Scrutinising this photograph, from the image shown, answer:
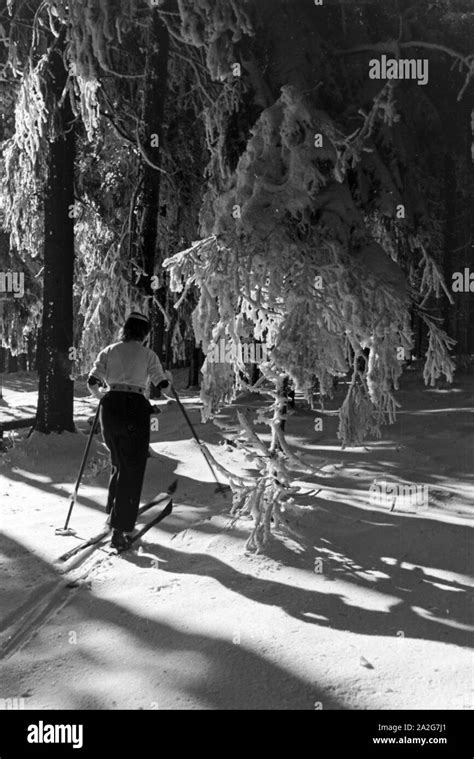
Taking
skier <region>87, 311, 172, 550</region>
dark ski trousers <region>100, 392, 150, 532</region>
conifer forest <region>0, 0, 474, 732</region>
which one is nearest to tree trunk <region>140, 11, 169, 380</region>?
conifer forest <region>0, 0, 474, 732</region>

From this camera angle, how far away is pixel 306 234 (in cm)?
495

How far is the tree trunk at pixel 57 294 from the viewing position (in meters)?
10.7

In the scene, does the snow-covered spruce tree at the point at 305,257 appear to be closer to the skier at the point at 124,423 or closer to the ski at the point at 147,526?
the skier at the point at 124,423

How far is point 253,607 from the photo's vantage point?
4145 mm

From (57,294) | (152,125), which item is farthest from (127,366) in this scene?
(57,294)

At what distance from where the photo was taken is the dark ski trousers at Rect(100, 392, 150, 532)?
5652 mm

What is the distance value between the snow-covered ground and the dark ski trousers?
14.4 inches

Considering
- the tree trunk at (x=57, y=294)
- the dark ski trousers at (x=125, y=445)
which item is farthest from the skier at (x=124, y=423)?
the tree trunk at (x=57, y=294)

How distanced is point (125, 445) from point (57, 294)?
573 centimetres

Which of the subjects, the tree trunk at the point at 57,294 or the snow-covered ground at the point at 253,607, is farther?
the tree trunk at the point at 57,294

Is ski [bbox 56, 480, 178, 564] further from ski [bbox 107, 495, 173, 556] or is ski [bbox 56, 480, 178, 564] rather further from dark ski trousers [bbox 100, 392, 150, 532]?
dark ski trousers [bbox 100, 392, 150, 532]

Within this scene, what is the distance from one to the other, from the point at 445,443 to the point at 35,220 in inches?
353

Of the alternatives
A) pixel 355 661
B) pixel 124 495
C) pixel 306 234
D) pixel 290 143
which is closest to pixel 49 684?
pixel 355 661

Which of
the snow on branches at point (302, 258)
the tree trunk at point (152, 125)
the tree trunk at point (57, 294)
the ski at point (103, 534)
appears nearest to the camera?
the snow on branches at point (302, 258)
